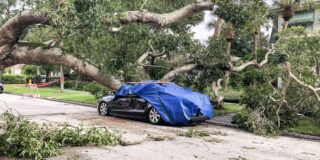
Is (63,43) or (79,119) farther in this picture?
(79,119)

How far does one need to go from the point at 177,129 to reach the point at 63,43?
541cm

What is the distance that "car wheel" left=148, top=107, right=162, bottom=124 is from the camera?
13756mm

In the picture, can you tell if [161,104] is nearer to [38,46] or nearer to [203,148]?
[203,148]

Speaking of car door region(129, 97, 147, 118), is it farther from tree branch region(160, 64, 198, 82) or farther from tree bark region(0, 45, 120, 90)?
tree bark region(0, 45, 120, 90)

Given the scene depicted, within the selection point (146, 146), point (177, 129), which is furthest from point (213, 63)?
point (146, 146)

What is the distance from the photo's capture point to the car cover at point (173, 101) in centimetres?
1338

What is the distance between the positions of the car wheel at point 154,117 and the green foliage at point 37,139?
4158 mm

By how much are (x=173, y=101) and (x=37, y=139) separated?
6186 millimetres

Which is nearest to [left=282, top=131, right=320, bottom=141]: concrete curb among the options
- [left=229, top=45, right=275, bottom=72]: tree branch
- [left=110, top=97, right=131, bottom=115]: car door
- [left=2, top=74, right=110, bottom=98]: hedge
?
[left=229, top=45, right=275, bottom=72]: tree branch

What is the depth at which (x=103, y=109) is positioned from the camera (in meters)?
16.2

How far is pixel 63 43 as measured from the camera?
9.33 meters

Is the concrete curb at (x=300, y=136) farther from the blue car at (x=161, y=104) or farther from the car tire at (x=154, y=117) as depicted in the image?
the car tire at (x=154, y=117)

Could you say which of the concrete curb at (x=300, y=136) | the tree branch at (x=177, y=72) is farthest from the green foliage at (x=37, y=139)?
the tree branch at (x=177, y=72)

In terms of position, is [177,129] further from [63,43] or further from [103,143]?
[63,43]
